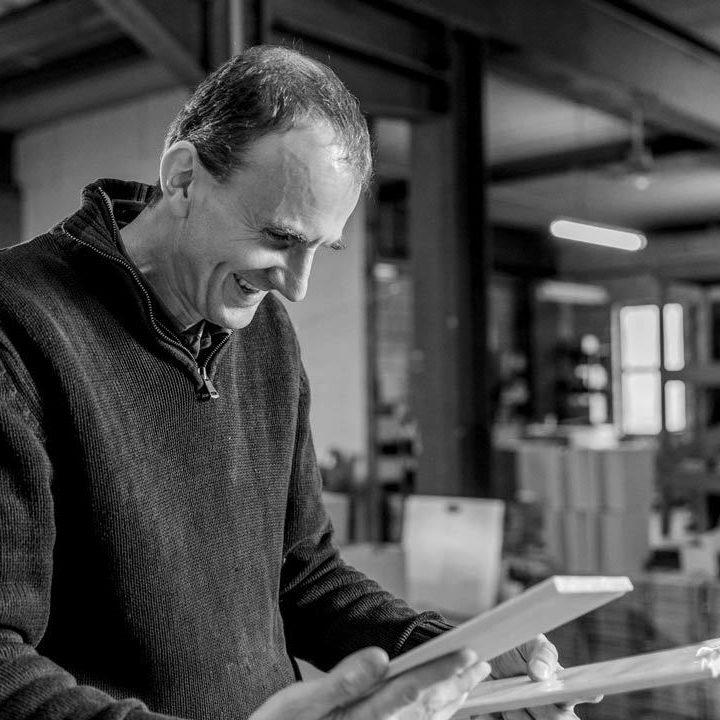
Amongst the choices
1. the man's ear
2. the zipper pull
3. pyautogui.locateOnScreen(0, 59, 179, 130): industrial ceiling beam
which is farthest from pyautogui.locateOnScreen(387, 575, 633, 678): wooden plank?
pyautogui.locateOnScreen(0, 59, 179, 130): industrial ceiling beam

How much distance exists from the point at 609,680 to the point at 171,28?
2.55 meters

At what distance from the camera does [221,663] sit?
1266 mm

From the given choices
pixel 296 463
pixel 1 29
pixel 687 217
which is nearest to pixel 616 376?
Answer: pixel 687 217

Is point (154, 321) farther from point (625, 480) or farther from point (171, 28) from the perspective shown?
point (625, 480)

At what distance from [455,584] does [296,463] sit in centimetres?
209

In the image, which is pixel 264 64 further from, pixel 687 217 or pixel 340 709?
pixel 687 217

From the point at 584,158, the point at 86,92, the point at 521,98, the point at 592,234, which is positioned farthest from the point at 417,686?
the point at 592,234

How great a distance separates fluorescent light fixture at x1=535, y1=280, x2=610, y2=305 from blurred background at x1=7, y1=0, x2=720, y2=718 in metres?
1.53

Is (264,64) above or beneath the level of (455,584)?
above

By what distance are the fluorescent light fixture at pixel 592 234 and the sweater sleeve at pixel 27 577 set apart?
8.07 meters

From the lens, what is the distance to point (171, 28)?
3002 mm

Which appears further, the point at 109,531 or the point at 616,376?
the point at 616,376

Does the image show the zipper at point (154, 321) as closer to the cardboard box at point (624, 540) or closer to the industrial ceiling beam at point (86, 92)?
the cardboard box at point (624, 540)

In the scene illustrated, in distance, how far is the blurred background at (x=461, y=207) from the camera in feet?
11.3
